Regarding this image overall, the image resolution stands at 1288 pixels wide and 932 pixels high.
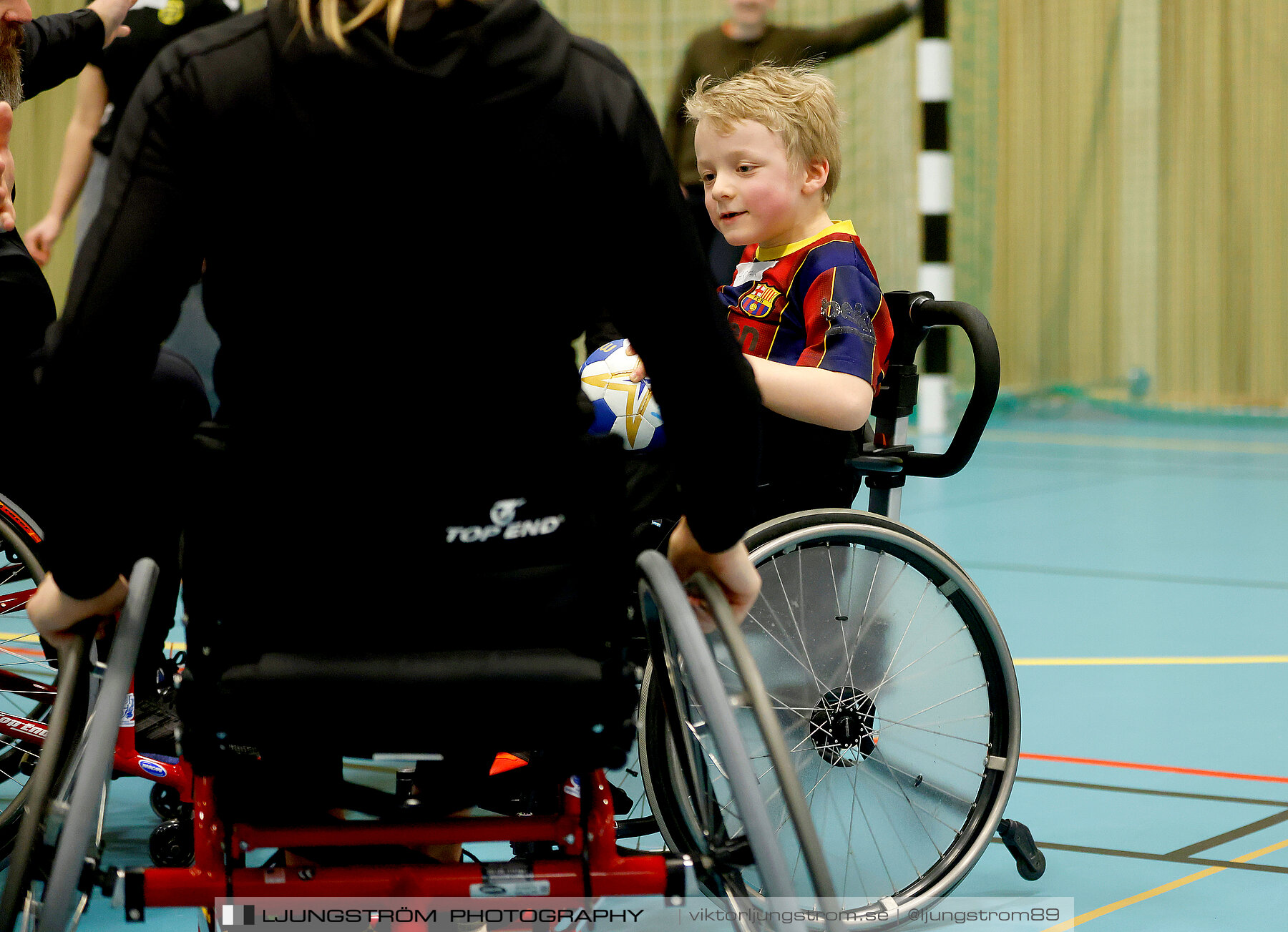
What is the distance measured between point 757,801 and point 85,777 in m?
0.48

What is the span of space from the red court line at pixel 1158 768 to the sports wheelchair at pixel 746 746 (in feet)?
1.92

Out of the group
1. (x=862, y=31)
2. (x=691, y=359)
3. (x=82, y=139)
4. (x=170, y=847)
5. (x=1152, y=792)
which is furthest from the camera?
(x=862, y=31)

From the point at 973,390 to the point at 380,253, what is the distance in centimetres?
95

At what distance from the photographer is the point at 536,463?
3.60ft

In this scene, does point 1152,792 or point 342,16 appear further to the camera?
point 1152,792

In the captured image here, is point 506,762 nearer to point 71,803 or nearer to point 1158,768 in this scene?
point 71,803

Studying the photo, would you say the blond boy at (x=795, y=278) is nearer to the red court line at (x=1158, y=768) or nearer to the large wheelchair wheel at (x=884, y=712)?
the large wheelchair wheel at (x=884, y=712)

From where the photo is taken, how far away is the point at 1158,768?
2338 mm

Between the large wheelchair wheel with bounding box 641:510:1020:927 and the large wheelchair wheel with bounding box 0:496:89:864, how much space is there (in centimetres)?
82

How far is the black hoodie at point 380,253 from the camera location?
101 centimetres

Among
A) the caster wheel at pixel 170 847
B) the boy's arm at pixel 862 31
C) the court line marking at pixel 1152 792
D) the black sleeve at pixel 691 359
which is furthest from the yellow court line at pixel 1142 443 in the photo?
the black sleeve at pixel 691 359

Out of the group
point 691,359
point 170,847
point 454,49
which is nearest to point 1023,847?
point 691,359

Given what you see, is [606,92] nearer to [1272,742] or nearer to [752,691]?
[752,691]

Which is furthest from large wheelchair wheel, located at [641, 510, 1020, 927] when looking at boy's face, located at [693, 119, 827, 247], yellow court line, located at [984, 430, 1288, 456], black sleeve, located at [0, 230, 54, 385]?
yellow court line, located at [984, 430, 1288, 456]
